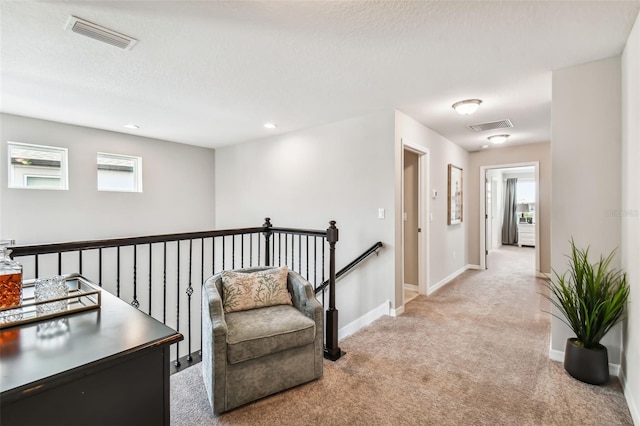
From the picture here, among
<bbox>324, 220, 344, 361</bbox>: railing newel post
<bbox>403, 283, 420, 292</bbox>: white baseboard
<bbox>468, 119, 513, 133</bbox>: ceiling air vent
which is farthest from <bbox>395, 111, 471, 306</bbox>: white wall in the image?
<bbox>324, 220, 344, 361</bbox>: railing newel post

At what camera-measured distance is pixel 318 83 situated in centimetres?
287

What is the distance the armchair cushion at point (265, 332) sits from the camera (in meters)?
1.89

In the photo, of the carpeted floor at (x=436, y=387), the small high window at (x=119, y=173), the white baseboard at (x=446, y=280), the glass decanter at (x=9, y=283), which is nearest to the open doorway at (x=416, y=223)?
the white baseboard at (x=446, y=280)

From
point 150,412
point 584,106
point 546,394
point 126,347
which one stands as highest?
point 584,106

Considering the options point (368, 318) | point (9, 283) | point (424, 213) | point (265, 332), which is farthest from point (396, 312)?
point (9, 283)

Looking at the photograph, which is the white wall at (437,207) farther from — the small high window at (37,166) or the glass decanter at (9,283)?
the small high window at (37,166)

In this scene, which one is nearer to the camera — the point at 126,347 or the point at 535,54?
the point at 126,347

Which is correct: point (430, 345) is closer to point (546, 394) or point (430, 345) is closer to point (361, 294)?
point (546, 394)

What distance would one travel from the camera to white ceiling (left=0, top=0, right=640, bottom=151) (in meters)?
1.82

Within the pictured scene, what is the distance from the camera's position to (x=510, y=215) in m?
10.1

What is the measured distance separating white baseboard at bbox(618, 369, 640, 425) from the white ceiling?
2263 mm

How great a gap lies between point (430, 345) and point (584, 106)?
90.6 inches

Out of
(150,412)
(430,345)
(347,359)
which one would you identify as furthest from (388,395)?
(150,412)

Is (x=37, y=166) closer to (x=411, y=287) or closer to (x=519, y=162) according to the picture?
(x=411, y=287)
